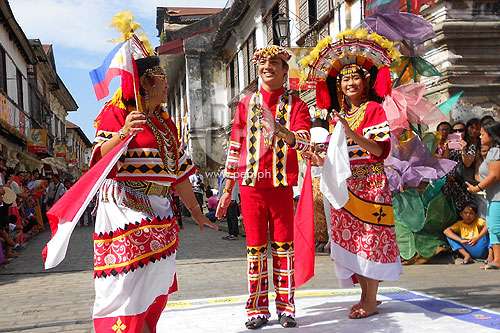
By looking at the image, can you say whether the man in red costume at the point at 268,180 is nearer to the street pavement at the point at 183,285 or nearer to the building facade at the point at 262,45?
the building facade at the point at 262,45

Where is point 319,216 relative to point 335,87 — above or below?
below

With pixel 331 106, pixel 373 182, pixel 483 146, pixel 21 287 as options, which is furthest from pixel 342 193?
pixel 21 287

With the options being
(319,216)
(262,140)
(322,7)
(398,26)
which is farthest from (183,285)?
(322,7)

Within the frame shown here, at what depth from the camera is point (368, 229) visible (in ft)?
13.5

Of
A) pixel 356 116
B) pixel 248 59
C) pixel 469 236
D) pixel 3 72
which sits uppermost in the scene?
pixel 248 59

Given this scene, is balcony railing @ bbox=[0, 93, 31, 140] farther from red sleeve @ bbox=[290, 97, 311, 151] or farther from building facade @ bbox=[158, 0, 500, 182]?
red sleeve @ bbox=[290, 97, 311, 151]

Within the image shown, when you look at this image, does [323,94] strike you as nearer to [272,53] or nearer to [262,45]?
[272,53]

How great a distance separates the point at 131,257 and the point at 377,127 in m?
2.02

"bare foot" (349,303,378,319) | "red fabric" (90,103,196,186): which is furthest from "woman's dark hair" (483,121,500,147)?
"red fabric" (90,103,196,186)

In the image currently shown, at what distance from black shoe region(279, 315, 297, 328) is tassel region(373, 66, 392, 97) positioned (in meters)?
1.79

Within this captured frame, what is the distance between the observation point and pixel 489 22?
9273 millimetres

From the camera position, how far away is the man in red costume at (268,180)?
4074 mm

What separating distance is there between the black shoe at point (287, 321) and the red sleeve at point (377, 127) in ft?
4.32

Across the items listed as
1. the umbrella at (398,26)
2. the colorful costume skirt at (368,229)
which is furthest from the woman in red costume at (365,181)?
the umbrella at (398,26)
